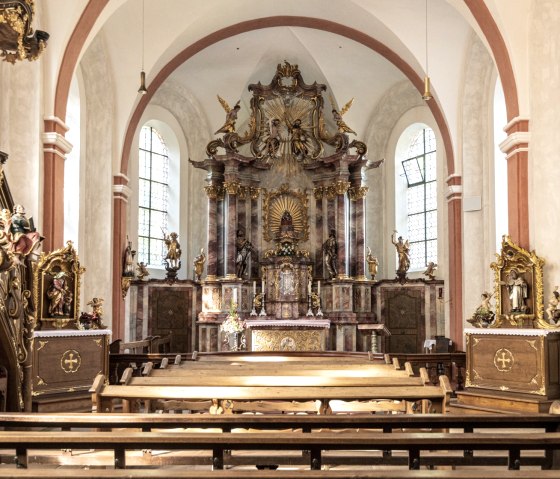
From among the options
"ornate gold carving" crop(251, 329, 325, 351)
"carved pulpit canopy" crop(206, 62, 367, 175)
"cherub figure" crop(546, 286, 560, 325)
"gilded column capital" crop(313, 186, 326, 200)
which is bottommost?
"ornate gold carving" crop(251, 329, 325, 351)

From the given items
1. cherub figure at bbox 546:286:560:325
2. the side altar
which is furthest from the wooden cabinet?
cherub figure at bbox 546:286:560:325

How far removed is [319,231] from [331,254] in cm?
88

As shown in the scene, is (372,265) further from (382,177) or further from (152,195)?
(152,195)

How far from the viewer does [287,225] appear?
20.7 meters

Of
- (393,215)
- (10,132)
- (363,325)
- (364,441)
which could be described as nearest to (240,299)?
(363,325)

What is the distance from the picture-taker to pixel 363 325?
1866 cm

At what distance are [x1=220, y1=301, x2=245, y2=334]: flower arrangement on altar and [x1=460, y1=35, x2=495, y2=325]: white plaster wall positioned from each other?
5.30m

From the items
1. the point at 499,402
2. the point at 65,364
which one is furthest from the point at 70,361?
the point at 499,402

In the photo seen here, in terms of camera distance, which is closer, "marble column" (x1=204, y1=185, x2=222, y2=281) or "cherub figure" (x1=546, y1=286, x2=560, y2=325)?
"cherub figure" (x1=546, y1=286, x2=560, y2=325)

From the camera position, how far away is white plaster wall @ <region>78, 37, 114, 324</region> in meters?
17.5

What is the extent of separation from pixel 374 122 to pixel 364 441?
18523mm

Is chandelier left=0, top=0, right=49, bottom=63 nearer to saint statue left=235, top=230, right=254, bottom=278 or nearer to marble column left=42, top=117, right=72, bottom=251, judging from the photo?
marble column left=42, top=117, right=72, bottom=251

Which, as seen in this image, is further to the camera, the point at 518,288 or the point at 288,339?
the point at 288,339

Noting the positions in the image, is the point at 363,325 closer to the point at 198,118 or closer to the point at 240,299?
the point at 240,299
